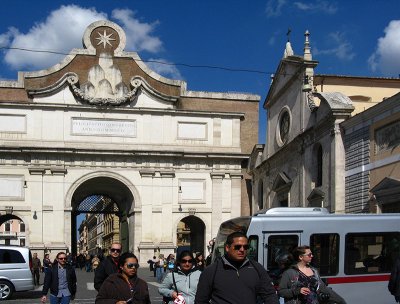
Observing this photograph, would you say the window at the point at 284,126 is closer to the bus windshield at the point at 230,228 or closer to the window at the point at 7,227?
the bus windshield at the point at 230,228

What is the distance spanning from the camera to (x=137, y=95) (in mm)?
39531

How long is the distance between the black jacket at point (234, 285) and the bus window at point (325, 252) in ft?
30.3

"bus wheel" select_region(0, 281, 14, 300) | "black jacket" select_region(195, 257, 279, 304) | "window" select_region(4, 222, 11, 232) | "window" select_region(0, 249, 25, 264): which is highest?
"black jacket" select_region(195, 257, 279, 304)

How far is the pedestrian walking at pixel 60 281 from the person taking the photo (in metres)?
10.2

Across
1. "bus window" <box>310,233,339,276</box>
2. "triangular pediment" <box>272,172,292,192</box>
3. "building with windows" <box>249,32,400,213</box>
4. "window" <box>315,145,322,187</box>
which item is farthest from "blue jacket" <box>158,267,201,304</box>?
"triangular pediment" <box>272,172,292,192</box>

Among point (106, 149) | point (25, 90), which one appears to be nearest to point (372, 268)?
point (106, 149)

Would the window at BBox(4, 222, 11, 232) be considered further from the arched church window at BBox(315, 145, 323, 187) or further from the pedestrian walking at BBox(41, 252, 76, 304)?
the pedestrian walking at BBox(41, 252, 76, 304)

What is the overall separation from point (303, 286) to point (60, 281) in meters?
4.69

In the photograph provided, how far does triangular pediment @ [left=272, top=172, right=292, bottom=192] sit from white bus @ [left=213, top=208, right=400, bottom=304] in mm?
15946

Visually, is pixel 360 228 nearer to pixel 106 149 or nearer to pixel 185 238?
pixel 106 149

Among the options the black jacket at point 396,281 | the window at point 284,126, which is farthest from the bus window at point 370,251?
the window at point 284,126

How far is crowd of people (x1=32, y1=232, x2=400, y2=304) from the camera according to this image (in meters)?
5.25

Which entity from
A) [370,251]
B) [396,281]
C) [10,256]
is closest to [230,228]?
[370,251]

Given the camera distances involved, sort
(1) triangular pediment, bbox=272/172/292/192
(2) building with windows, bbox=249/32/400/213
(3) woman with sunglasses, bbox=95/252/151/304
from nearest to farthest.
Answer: (3) woman with sunglasses, bbox=95/252/151/304 → (2) building with windows, bbox=249/32/400/213 → (1) triangular pediment, bbox=272/172/292/192
